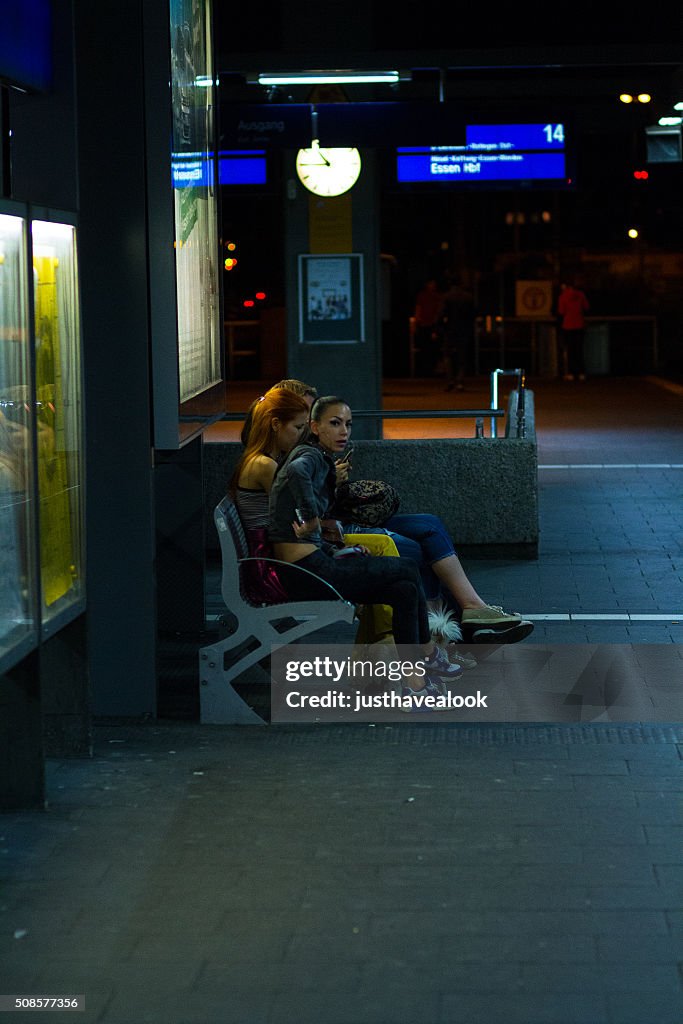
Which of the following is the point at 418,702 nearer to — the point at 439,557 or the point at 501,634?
the point at 501,634

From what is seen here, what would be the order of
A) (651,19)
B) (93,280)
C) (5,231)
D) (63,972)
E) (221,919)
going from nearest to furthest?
(63,972), (221,919), (5,231), (93,280), (651,19)

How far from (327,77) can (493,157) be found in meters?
1.71

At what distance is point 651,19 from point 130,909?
36.3 feet

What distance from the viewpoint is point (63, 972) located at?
3.98m

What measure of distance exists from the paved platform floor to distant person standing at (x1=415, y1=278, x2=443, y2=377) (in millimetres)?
21882

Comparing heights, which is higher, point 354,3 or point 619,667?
point 354,3

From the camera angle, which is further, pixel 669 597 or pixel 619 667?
pixel 669 597

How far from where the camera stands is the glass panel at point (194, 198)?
21.5ft

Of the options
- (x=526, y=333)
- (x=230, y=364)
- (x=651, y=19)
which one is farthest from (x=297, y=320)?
(x=526, y=333)

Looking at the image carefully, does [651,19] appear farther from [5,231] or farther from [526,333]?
[526,333]

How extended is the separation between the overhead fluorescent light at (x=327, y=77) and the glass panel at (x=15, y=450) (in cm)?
892

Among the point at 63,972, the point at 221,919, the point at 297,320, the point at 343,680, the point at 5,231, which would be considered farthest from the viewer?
the point at 297,320

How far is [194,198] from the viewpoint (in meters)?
7.00

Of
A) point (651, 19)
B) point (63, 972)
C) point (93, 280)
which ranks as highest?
point (651, 19)
